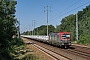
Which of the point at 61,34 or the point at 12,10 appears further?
the point at 12,10

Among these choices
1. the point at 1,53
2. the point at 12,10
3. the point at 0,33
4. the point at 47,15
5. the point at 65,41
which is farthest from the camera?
the point at 47,15

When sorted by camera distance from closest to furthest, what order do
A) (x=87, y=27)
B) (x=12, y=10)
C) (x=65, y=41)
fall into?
1. (x=65, y=41)
2. (x=12, y=10)
3. (x=87, y=27)

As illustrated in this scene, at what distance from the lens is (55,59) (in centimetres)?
2317

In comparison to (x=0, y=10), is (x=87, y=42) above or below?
below

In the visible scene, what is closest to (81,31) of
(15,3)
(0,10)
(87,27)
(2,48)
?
(87,27)

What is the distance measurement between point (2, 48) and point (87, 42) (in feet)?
96.7

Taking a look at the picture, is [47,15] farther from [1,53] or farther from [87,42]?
[1,53]

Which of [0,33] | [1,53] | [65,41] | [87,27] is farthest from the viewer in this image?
[87,27]

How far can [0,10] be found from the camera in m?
20.2

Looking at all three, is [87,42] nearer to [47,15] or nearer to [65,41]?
[65,41]

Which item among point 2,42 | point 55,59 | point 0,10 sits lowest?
point 55,59

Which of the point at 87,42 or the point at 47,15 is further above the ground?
the point at 47,15

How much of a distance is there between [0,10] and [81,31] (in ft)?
148

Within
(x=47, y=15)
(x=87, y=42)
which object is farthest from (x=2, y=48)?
(x=47, y=15)
